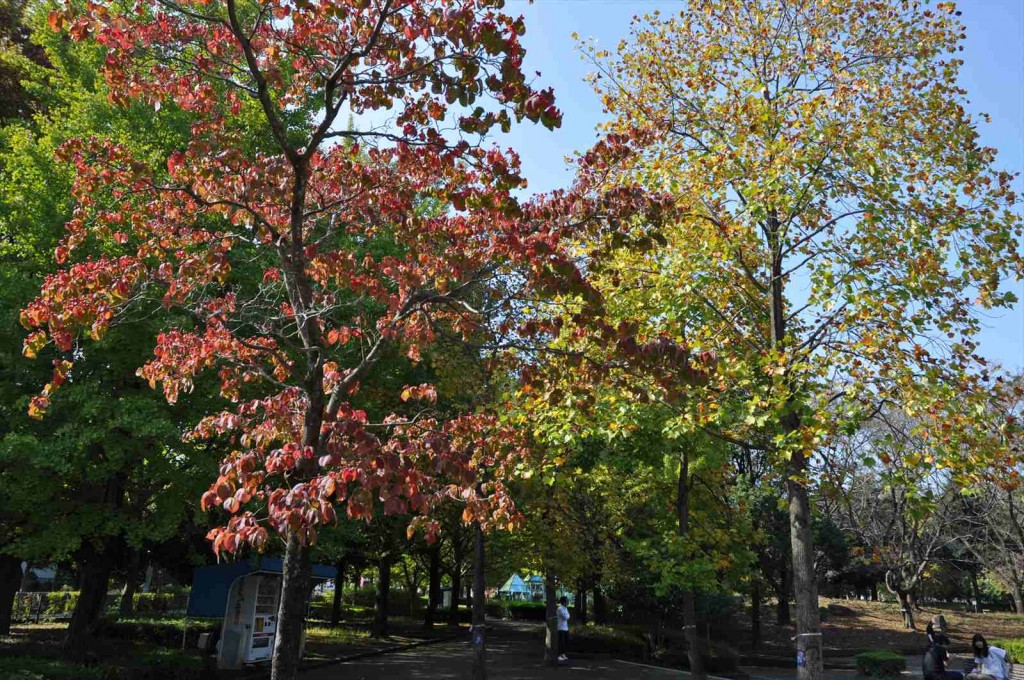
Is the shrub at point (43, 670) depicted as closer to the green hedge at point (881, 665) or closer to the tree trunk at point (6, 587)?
the tree trunk at point (6, 587)

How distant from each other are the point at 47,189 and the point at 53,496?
5.34m

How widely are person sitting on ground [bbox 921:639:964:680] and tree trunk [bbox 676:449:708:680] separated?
146 inches

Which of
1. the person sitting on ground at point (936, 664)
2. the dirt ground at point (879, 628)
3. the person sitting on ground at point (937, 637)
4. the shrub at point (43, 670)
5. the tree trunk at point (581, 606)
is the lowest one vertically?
the dirt ground at point (879, 628)

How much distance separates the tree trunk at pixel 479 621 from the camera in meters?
13.0

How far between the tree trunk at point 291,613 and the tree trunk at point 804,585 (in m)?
5.79

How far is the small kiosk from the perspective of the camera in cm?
1543

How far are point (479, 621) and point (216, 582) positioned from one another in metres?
6.18

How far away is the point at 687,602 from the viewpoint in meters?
13.2

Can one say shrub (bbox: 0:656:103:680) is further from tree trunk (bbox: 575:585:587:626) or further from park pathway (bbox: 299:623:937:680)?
tree trunk (bbox: 575:585:587:626)

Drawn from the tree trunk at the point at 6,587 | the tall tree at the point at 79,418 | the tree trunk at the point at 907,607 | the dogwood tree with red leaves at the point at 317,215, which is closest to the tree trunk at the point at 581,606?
the tree trunk at the point at 907,607

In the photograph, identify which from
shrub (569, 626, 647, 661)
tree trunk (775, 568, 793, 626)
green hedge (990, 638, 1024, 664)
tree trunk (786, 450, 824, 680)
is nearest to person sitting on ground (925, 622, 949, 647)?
tree trunk (786, 450, 824, 680)

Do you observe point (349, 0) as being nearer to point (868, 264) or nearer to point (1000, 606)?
point (868, 264)

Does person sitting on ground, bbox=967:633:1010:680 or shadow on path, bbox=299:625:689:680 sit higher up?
person sitting on ground, bbox=967:633:1010:680

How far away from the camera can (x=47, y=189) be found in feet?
39.6
